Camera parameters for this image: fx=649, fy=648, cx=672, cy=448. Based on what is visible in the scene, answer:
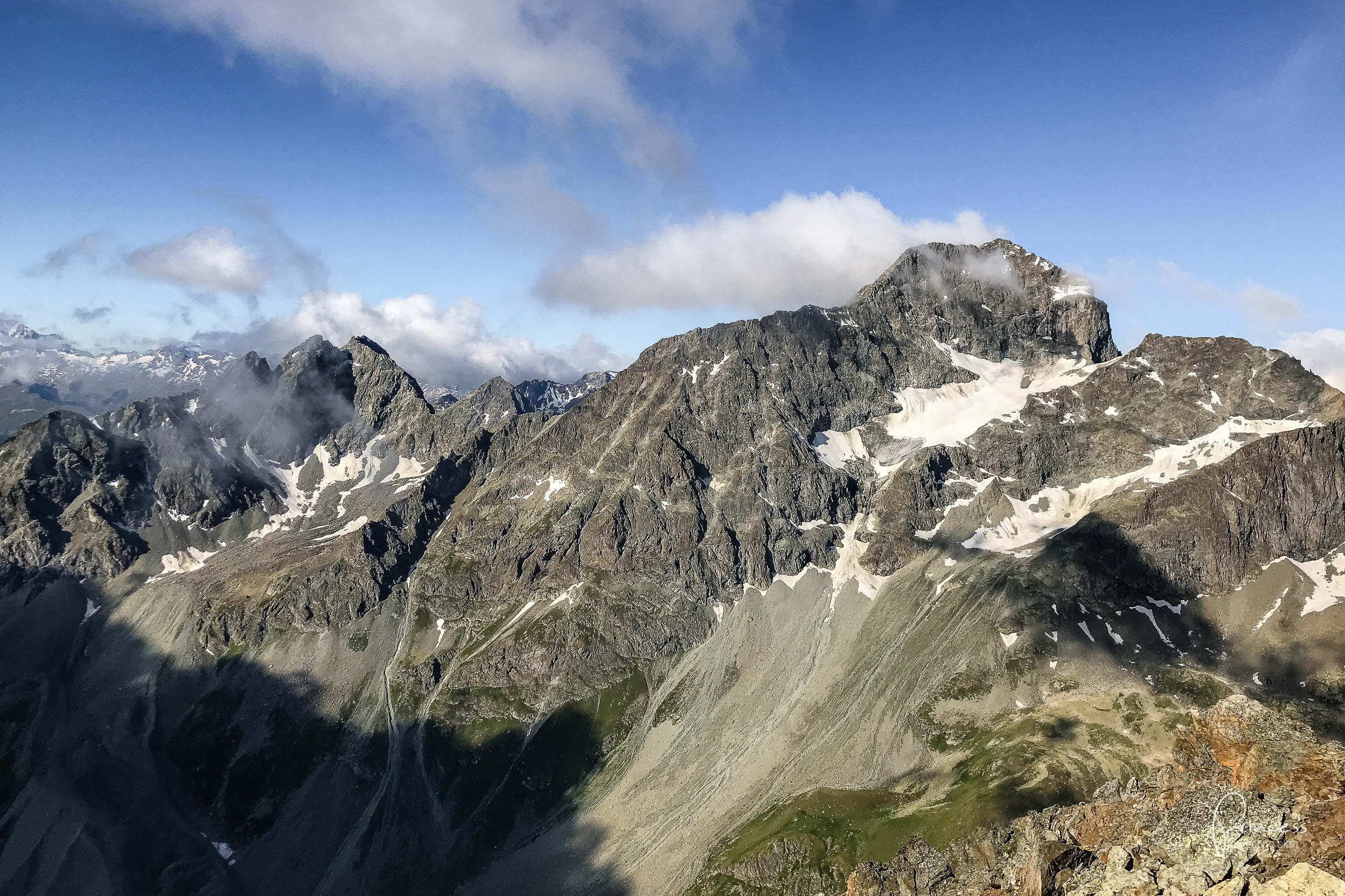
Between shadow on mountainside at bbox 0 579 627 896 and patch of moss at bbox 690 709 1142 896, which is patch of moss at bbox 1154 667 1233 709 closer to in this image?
patch of moss at bbox 690 709 1142 896

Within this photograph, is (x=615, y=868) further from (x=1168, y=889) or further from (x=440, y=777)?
(x=1168, y=889)

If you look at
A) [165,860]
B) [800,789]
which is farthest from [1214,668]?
[165,860]

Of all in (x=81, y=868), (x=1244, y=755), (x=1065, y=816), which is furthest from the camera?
(x=81, y=868)

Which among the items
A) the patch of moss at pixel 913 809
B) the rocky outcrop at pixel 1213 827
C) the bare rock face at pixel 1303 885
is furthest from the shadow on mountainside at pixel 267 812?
the bare rock face at pixel 1303 885

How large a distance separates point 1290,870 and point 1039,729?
17291cm

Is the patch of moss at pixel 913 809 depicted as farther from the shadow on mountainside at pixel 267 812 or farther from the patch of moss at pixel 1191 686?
the shadow on mountainside at pixel 267 812

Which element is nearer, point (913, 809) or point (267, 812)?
point (913, 809)

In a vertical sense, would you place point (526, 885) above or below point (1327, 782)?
below

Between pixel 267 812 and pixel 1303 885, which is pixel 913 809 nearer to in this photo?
pixel 1303 885

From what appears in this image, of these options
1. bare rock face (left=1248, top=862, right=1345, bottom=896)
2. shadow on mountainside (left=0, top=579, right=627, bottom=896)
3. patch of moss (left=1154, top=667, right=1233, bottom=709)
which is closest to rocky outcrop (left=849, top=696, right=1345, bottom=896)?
bare rock face (left=1248, top=862, right=1345, bottom=896)

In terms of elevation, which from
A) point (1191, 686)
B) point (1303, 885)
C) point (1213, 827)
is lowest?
point (1191, 686)

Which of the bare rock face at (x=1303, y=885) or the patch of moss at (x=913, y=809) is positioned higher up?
the bare rock face at (x=1303, y=885)

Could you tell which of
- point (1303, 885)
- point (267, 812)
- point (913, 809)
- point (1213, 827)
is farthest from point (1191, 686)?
point (267, 812)

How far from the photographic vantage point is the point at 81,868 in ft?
504
